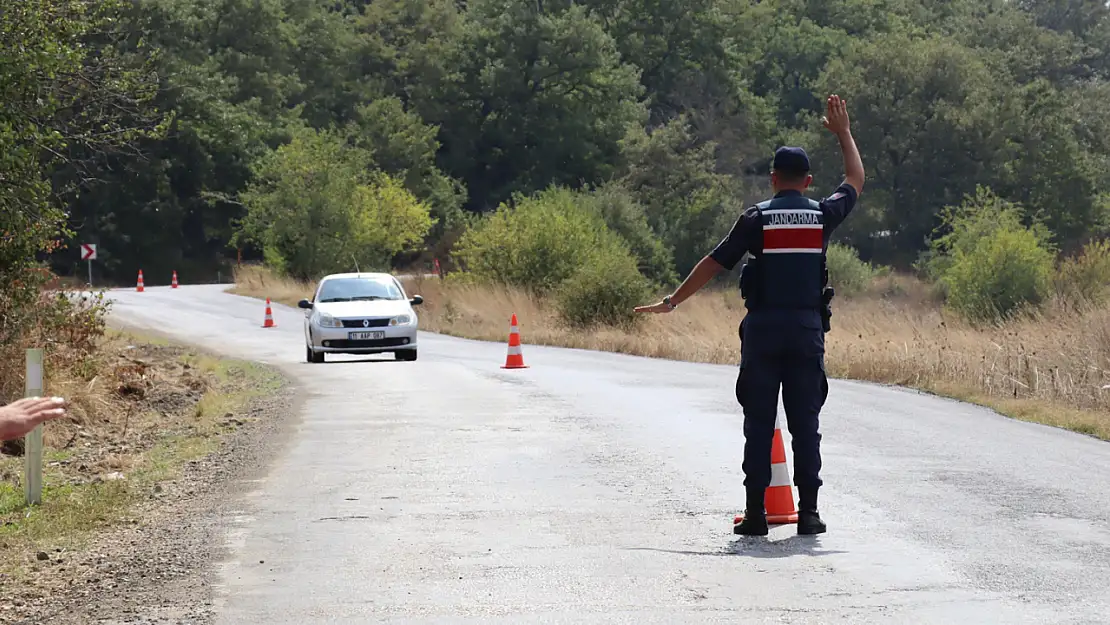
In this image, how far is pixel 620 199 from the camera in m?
71.6

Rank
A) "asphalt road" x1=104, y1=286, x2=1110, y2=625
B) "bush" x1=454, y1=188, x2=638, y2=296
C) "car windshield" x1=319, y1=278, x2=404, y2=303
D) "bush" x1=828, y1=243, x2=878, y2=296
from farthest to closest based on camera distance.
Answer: "bush" x1=828, y1=243, x2=878, y2=296, "bush" x1=454, y1=188, x2=638, y2=296, "car windshield" x1=319, y1=278, x2=404, y2=303, "asphalt road" x1=104, y1=286, x2=1110, y2=625

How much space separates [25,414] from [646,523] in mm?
4582

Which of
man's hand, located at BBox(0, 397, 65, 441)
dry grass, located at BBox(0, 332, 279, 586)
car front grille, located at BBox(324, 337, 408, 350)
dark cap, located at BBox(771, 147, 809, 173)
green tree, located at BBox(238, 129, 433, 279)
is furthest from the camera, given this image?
green tree, located at BBox(238, 129, 433, 279)

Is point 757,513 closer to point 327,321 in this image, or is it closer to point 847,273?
point 327,321

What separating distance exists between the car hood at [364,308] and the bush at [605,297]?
1098cm

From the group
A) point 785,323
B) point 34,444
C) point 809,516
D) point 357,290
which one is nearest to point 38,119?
point 34,444

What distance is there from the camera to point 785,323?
8.73 metres

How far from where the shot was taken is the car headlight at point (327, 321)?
2736 cm

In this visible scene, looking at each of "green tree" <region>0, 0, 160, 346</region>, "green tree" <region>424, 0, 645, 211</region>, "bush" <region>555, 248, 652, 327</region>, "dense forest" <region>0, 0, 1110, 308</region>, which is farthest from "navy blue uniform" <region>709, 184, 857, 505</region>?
"green tree" <region>424, 0, 645, 211</region>

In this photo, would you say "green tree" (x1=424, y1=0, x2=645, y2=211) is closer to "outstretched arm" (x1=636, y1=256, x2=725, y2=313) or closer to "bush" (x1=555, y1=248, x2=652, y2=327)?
"bush" (x1=555, y1=248, x2=652, y2=327)

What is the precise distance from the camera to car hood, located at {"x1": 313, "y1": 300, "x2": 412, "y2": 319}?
2747 cm

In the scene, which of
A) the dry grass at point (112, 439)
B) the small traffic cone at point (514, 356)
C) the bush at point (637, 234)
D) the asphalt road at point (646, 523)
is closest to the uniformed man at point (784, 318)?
the asphalt road at point (646, 523)

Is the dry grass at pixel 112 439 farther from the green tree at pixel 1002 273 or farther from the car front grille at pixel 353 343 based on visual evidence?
the green tree at pixel 1002 273

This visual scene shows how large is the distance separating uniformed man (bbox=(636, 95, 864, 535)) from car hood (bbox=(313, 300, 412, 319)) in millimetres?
18826
